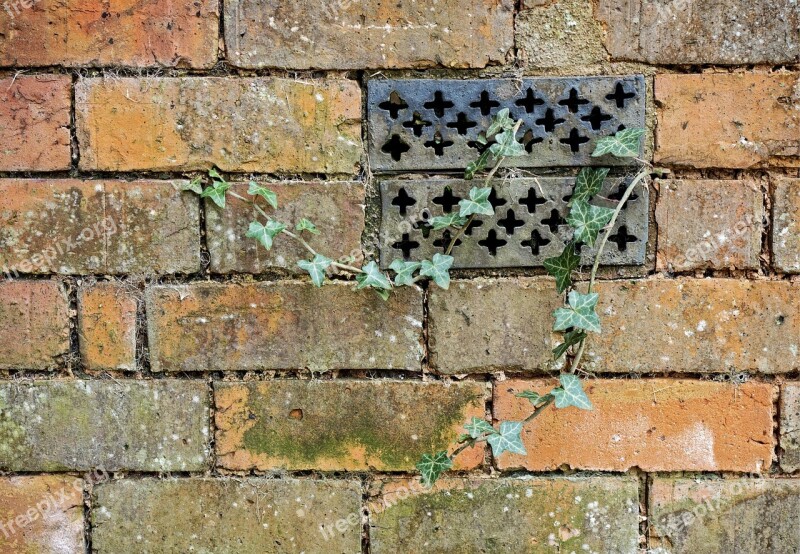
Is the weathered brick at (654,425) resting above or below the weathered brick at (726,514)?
above

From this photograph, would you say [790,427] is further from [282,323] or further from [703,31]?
[282,323]

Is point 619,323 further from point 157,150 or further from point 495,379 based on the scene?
point 157,150

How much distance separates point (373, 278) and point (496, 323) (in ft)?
0.98

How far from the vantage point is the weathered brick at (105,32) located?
1.38 meters

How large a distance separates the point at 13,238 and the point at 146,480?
0.62 m

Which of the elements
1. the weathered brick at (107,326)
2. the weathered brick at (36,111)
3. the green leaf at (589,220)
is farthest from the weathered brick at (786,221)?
the weathered brick at (36,111)

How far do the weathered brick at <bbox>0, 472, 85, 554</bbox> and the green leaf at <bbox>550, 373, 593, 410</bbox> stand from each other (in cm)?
109

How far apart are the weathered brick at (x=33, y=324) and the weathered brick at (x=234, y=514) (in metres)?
0.33

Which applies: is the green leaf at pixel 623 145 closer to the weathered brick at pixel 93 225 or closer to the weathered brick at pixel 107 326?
the weathered brick at pixel 93 225

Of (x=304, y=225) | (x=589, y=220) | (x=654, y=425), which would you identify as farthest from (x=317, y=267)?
(x=654, y=425)

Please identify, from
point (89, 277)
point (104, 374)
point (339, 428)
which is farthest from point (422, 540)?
point (89, 277)

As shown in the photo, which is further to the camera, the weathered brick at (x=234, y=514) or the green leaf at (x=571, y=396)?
the weathered brick at (x=234, y=514)

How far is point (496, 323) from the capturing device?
4.64ft

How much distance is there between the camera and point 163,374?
4.69 feet
